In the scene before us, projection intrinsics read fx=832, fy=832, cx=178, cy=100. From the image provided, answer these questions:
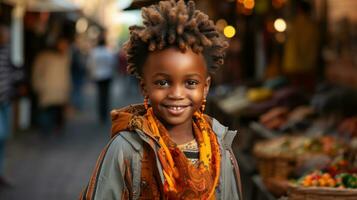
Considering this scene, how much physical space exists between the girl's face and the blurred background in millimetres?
1898

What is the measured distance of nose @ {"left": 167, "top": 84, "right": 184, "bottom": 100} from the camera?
366 centimetres

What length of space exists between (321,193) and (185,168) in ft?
7.57

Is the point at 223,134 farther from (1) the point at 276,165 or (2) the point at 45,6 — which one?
(2) the point at 45,6

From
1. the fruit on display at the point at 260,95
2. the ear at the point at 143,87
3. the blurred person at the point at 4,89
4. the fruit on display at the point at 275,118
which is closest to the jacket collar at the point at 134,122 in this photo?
the ear at the point at 143,87

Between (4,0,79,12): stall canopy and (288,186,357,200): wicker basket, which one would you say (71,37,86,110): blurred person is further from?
(288,186,357,200): wicker basket

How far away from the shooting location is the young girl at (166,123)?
3.66 meters

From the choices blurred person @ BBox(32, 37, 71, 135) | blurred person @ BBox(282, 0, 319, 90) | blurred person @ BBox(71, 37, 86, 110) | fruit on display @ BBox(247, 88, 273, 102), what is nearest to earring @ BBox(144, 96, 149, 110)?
fruit on display @ BBox(247, 88, 273, 102)

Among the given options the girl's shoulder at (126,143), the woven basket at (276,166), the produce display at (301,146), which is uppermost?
the girl's shoulder at (126,143)

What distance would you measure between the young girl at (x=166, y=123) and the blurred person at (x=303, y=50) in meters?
10.4

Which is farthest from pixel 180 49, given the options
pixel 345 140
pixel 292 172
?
pixel 345 140

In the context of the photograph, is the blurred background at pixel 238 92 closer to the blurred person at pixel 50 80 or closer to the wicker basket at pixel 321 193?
the blurred person at pixel 50 80

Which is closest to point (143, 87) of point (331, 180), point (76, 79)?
point (331, 180)

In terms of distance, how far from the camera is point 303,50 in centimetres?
1406

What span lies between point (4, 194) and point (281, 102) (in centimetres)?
468
